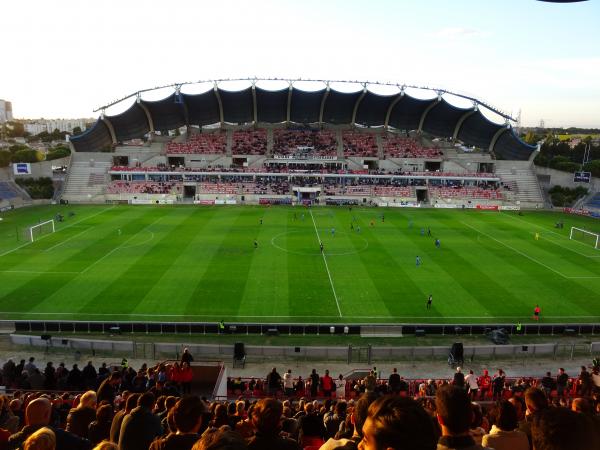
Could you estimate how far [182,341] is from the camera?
2372cm

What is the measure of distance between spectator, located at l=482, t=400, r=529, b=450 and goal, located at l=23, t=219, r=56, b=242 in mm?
45487

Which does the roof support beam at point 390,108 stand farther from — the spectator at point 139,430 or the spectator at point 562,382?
the spectator at point 139,430

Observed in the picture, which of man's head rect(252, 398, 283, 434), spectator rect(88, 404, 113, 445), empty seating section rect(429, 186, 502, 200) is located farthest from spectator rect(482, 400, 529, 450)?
empty seating section rect(429, 186, 502, 200)

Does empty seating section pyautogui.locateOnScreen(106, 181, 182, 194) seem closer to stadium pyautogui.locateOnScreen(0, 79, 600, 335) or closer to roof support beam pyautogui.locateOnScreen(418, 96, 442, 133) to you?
stadium pyautogui.locateOnScreen(0, 79, 600, 335)

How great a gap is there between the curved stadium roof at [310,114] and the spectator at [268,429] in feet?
266

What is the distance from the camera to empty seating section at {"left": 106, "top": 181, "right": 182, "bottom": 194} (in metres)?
68.9

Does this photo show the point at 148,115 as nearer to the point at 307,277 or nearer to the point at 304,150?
the point at 304,150

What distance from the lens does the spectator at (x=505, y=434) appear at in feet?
15.8

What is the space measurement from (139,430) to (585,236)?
5304 cm

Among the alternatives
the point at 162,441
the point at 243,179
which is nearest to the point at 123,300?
the point at 162,441

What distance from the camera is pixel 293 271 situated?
3456 cm

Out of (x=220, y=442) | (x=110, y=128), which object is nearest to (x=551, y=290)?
(x=220, y=442)

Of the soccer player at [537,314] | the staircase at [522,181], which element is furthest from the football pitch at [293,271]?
the staircase at [522,181]

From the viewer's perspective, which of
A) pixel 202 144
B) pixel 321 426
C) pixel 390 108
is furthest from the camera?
pixel 390 108
